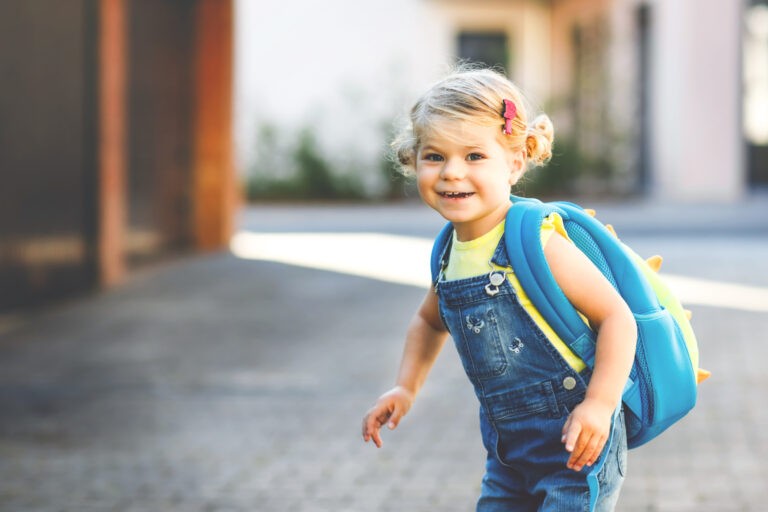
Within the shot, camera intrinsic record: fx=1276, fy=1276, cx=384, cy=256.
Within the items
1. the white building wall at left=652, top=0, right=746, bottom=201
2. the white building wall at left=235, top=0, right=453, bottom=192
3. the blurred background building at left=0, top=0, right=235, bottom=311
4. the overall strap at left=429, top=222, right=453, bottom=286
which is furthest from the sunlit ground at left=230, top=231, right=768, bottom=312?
the white building wall at left=652, top=0, right=746, bottom=201

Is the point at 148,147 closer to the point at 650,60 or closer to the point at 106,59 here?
the point at 106,59

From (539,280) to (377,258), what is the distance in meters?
10.9

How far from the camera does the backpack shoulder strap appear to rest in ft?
8.21

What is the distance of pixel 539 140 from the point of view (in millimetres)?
2672

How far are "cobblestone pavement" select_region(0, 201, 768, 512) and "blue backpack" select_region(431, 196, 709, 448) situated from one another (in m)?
1.85

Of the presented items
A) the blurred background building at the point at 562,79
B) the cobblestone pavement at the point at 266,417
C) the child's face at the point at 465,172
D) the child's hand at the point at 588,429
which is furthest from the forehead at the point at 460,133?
the blurred background building at the point at 562,79

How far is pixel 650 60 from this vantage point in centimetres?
2342

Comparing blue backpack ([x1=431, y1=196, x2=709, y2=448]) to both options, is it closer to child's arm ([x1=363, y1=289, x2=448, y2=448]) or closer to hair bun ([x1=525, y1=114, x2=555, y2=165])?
hair bun ([x1=525, y1=114, x2=555, y2=165])

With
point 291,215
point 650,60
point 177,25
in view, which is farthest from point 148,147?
point 650,60

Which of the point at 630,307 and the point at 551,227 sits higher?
the point at 551,227

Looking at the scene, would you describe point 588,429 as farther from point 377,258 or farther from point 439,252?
point 377,258

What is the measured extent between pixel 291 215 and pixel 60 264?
1032 centimetres

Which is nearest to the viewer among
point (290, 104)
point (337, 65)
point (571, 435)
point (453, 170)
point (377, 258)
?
point (571, 435)

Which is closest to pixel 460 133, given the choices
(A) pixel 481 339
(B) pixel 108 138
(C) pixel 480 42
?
(A) pixel 481 339
